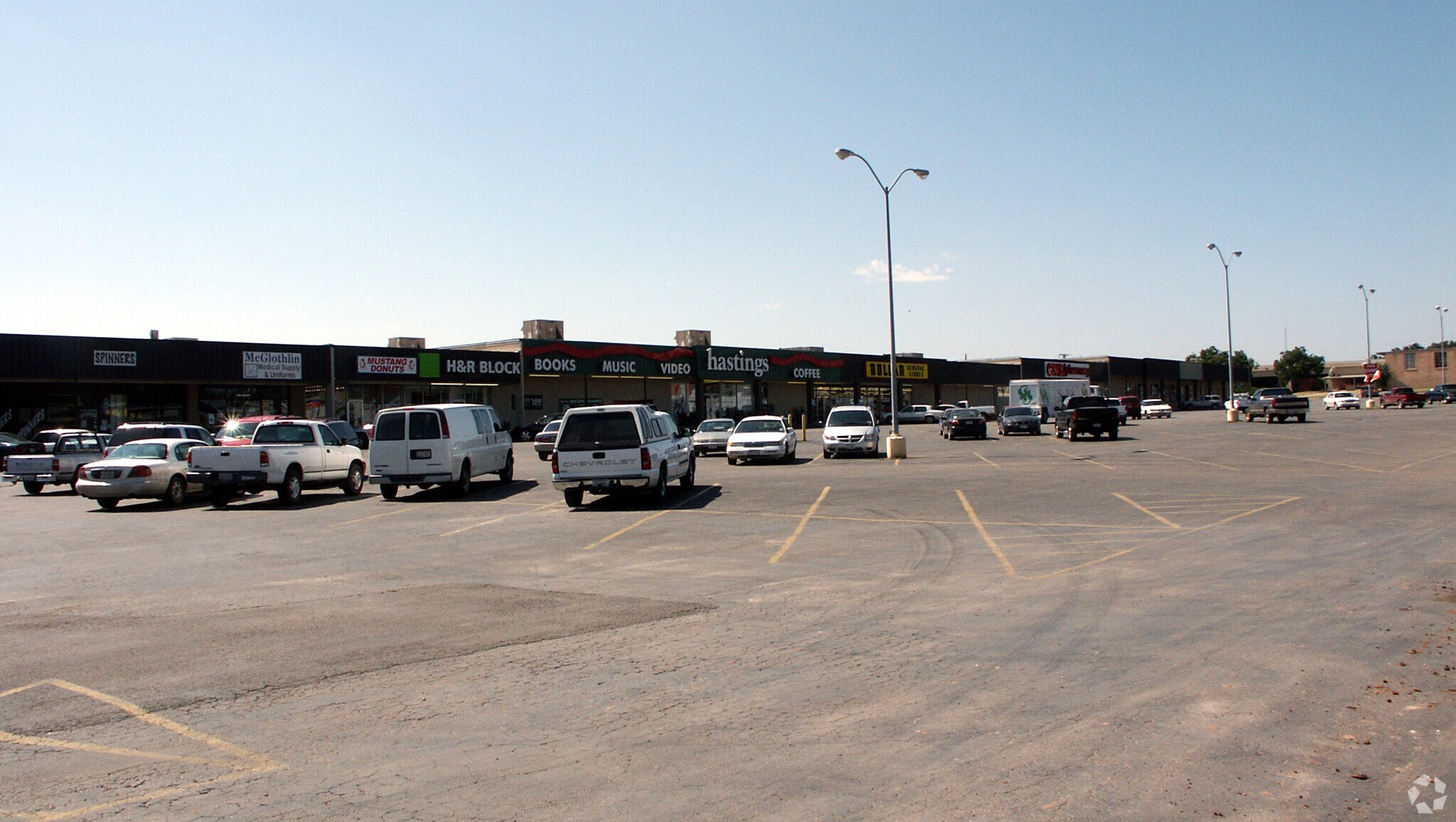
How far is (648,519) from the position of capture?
18219 millimetres

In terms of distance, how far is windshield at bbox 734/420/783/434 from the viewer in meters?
33.3

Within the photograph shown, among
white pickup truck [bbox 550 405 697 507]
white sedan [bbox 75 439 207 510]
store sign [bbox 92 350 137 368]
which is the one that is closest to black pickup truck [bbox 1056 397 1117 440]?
white pickup truck [bbox 550 405 697 507]

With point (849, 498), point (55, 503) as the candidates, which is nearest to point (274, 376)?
point (55, 503)

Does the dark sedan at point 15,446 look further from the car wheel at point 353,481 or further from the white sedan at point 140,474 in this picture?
the car wheel at point 353,481

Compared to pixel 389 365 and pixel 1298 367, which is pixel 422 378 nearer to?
pixel 389 365

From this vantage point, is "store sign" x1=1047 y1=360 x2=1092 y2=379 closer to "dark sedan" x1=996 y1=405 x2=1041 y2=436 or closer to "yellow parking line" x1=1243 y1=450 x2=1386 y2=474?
"dark sedan" x1=996 y1=405 x2=1041 y2=436

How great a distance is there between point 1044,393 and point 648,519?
55.2 m

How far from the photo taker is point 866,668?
24.3 feet

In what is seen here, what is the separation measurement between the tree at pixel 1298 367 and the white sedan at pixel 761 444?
6096 inches

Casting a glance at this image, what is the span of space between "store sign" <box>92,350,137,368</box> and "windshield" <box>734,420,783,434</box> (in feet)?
82.5

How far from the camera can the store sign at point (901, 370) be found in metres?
77.8

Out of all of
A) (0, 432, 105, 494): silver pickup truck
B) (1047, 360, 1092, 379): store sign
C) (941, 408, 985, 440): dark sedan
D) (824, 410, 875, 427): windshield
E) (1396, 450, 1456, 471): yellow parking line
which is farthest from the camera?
(1047, 360, 1092, 379): store sign

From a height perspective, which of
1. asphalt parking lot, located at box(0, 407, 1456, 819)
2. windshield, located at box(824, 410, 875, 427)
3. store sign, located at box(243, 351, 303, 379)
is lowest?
asphalt parking lot, located at box(0, 407, 1456, 819)

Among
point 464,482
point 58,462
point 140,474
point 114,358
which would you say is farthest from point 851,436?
point 114,358
